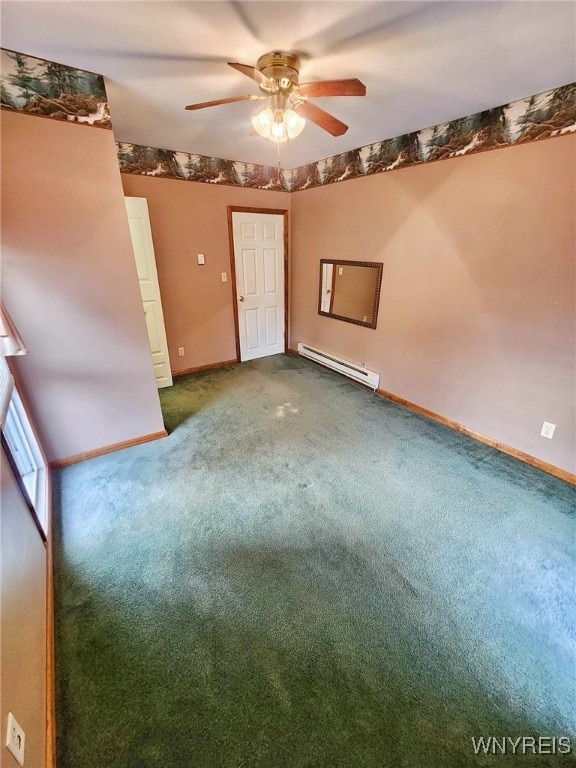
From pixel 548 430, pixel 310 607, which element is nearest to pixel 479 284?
pixel 548 430

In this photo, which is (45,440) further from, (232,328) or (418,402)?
(418,402)

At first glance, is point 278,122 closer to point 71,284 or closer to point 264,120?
point 264,120

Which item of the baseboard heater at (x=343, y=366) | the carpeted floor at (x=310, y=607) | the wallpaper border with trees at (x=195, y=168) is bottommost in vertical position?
the carpeted floor at (x=310, y=607)

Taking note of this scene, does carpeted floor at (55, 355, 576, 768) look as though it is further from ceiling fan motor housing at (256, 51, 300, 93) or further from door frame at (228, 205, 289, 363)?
ceiling fan motor housing at (256, 51, 300, 93)

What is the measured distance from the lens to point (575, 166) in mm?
1968

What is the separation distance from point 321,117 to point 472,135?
1356 millimetres

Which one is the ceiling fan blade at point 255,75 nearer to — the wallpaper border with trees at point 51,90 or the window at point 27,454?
the wallpaper border with trees at point 51,90

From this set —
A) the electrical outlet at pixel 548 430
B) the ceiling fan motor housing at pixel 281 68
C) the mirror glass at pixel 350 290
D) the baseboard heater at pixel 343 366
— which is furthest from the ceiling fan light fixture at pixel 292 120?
the electrical outlet at pixel 548 430

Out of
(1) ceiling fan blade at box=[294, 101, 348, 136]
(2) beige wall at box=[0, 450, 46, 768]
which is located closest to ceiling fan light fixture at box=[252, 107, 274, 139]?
(1) ceiling fan blade at box=[294, 101, 348, 136]

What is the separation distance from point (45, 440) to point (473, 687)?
2.86 meters

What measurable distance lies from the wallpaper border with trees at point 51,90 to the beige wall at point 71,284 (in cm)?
6

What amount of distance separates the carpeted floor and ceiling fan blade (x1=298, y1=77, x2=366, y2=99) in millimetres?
2252

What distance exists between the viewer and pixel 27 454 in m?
2.17

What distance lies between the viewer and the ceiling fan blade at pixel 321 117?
1776mm
